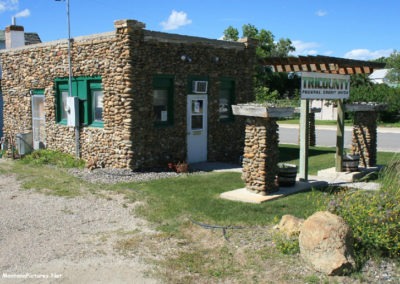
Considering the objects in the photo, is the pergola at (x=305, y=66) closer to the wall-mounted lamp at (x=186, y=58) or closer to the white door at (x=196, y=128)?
the wall-mounted lamp at (x=186, y=58)

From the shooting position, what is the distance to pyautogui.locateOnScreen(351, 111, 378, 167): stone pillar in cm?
1266

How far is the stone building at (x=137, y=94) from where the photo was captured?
Answer: 12.3 meters

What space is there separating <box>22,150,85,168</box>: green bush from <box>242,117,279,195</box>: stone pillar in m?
5.98

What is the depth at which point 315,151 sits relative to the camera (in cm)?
1786

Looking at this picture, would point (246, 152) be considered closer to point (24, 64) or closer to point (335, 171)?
point (335, 171)

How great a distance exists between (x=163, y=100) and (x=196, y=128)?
4.92 feet

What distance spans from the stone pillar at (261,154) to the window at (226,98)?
5.41 meters

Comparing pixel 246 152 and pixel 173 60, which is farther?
pixel 173 60

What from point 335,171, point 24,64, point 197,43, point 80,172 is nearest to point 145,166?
point 80,172

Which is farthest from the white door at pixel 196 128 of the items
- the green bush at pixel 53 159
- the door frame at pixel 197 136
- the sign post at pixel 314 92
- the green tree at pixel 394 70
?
the green tree at pixel 394 70

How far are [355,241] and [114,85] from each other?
26.7 ft

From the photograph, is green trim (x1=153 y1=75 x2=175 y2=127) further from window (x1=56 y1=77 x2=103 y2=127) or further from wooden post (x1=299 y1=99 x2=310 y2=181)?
wooden post (x1=299 y1=99 x2=310 y2=181)

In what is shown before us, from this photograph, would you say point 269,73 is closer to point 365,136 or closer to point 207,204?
point 365,136

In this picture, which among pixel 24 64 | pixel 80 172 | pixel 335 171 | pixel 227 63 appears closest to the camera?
pixel 335 171
